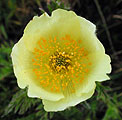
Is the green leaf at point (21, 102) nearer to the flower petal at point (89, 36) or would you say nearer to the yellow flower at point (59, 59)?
the yellow flower at point (59, 59)

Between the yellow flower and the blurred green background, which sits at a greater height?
the yellow flower

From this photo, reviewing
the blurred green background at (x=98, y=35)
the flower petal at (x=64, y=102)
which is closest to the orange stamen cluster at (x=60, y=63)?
the flower petal at (x=64, y=102)

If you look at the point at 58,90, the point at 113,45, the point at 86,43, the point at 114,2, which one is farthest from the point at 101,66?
the point at 114,2

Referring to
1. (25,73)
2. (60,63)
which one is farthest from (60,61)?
(25,73)

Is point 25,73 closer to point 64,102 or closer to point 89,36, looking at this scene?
point 64,102

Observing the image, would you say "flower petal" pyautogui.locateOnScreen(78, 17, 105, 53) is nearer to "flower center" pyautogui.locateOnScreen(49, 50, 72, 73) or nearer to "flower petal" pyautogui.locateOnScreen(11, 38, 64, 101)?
"flower center" pyautogui.locateOnScreen(49, 50, 72, 73)

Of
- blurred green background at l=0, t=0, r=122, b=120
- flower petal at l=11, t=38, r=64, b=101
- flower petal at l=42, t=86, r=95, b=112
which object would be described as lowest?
blurred green background at l=0, t=0, r=122, b=120

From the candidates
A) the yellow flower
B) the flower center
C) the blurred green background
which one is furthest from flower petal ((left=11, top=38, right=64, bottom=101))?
the blurred green background
